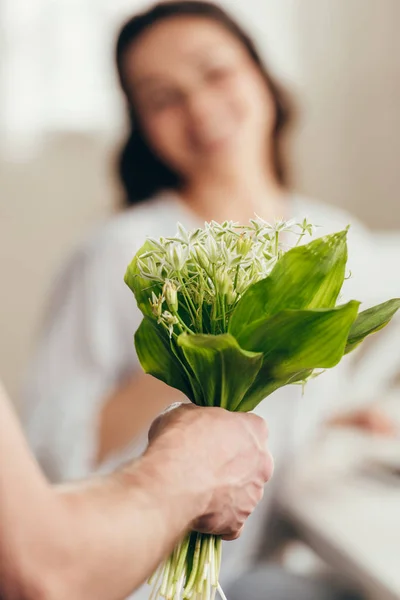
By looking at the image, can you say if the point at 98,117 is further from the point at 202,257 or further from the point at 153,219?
the point at 202,257

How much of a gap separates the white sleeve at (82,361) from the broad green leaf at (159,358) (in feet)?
2.10

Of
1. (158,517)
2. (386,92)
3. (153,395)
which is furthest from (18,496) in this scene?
(386,92)

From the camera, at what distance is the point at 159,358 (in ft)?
1.36

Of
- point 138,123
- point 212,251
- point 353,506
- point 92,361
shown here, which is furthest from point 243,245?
point 138,123

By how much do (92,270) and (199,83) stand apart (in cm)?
33

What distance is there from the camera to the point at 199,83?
1102mm

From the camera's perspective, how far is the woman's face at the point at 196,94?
3.53 feet

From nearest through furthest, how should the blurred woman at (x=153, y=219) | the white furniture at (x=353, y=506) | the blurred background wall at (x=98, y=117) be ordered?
the white furniture at (x=353, y=506)
the blurred woman at (x=153, y=219)
the blurred background wall at (x=98, y=117)

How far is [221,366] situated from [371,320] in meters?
0.09

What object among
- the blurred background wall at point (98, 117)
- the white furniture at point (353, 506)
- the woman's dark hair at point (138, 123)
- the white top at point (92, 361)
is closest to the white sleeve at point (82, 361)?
the white top at point (92, 361)

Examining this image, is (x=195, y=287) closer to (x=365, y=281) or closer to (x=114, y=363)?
(x=114, y=363)

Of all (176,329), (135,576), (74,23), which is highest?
(74,23)

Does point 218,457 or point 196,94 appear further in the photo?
point 196,94

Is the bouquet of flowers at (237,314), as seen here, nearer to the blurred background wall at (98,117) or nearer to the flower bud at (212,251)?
the flower bud at (212,251)
